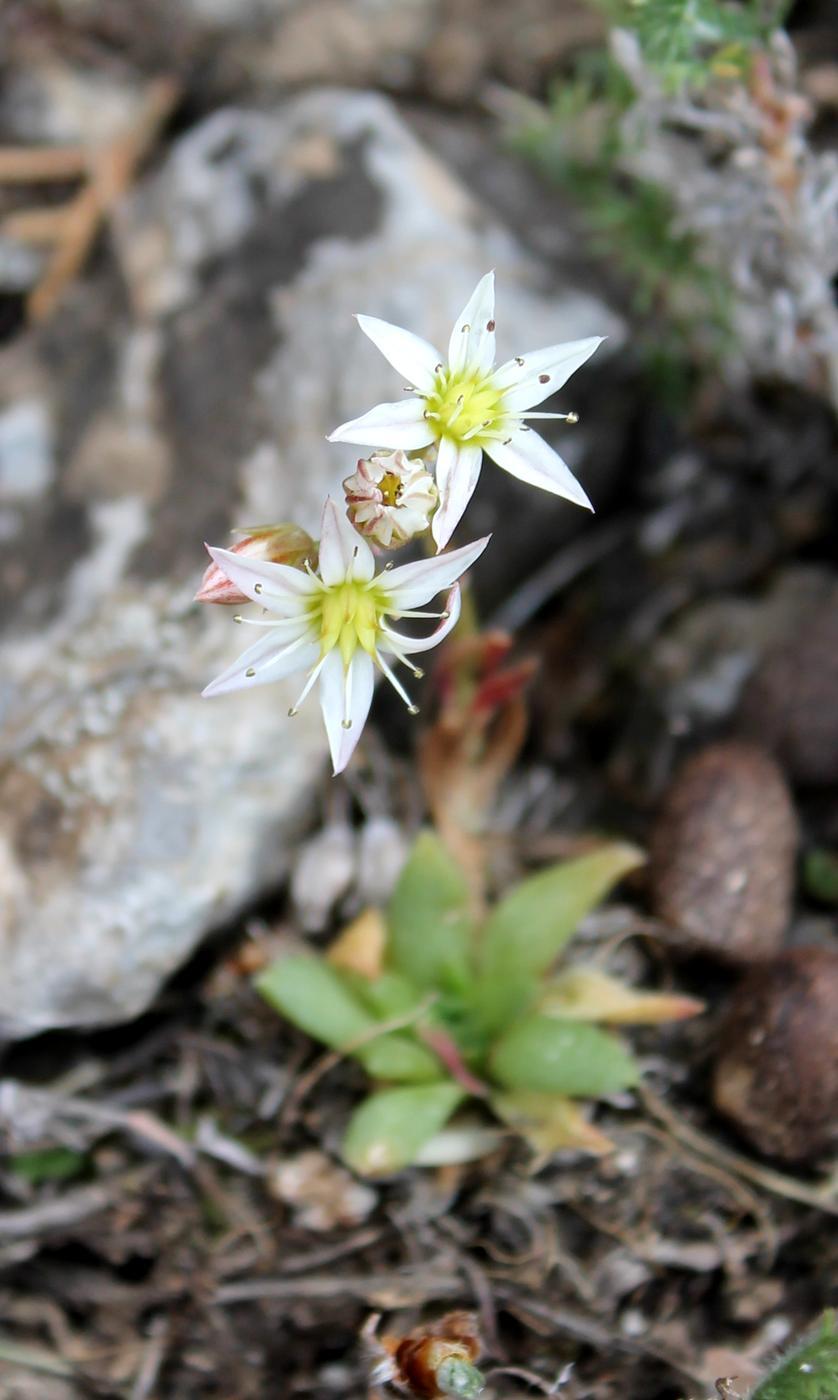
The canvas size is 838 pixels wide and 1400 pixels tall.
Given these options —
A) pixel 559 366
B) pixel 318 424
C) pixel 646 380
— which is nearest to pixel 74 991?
pixel 318 424

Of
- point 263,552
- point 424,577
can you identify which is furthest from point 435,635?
point 263,552

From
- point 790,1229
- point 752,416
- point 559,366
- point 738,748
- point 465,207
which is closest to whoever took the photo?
point 559,366

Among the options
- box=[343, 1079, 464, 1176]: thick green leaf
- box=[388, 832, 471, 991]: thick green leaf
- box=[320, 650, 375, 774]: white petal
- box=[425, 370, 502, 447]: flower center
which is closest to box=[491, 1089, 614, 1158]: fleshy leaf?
box=[343, 1079, 464, 1176]: thick green leaf

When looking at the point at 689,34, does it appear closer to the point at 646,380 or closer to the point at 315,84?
the point at 646,380

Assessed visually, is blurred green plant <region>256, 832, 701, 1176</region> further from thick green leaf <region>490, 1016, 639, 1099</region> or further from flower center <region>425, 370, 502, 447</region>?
flower center <region>425, 370, 502, 447</region>

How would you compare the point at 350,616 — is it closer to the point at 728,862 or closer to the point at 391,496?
the point at 391,496

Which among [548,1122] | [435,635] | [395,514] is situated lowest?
[548,1122]

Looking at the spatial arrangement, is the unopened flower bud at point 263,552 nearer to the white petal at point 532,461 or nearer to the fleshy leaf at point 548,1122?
the white petal at point 532,461
